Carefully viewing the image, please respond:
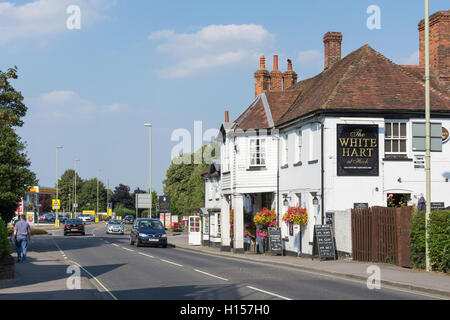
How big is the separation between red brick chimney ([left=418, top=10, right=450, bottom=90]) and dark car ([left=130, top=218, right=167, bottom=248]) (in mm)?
Result: 19904

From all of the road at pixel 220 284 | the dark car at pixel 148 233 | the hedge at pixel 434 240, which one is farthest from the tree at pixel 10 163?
the hedge at pixel 434 240

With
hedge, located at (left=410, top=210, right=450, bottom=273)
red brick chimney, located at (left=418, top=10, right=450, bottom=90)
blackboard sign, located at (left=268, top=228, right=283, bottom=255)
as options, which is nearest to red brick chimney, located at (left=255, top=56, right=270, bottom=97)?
red brick chimney, located at (left=418, top=10, right=450, bottom=90)

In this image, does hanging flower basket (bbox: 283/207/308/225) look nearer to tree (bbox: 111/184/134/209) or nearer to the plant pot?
the plant pot

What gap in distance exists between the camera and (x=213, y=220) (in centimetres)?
4697

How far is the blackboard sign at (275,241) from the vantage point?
33.9 metres

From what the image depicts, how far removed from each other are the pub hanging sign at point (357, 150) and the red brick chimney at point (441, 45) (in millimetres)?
7400

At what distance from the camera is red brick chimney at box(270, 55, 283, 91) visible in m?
43.1

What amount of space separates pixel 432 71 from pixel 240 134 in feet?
36.6

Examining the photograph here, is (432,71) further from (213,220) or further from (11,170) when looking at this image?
(11,170)

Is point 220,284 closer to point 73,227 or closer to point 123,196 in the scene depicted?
point 73,227

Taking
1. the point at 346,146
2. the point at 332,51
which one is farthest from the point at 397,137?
the point at 332,51

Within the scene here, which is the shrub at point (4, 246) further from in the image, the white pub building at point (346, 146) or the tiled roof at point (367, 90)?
the tiled roof at point (367, 90)

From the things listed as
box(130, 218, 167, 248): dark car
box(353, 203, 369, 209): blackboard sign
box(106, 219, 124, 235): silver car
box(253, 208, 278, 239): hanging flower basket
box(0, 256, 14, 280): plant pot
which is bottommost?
box(106, 219, 124, 235): silver car
